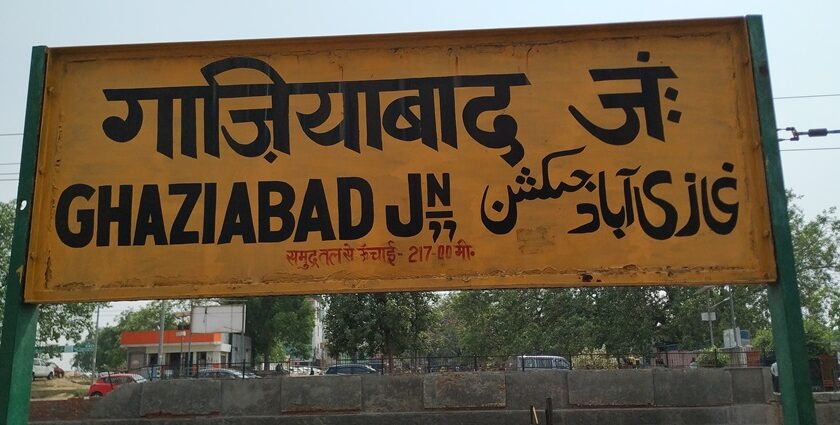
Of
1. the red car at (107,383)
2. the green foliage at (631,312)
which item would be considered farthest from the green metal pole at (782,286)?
the green foliage at (631,312)

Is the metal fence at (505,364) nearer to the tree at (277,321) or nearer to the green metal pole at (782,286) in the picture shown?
the green metal pole at (782,286)

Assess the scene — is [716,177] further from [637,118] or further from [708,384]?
[708,384]

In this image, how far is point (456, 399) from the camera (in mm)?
10758

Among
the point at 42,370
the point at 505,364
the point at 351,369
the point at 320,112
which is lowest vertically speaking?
the point at 42,370

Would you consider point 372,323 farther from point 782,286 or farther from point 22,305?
point 782,286

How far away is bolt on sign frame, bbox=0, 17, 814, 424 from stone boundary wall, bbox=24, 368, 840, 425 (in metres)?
7.18

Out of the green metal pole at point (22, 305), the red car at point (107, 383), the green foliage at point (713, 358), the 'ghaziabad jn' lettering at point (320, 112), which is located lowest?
the red car at point (107, 383)

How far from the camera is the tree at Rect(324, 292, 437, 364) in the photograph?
79.1 feet

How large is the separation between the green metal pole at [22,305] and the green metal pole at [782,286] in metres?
4.15

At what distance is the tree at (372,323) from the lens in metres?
24.1

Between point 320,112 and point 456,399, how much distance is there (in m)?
7.55

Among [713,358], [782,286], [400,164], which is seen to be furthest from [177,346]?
[782,286]

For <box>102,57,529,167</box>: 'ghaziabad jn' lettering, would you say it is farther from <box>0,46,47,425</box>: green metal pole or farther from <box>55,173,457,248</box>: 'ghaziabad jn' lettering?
<box>0,46,47,425</box>: green metal pole

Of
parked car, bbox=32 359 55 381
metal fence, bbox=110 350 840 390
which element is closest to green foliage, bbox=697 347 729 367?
metal fence, bbox=110 350 840 390
